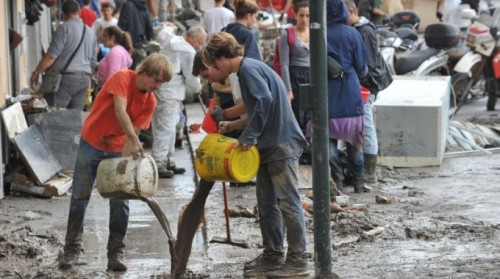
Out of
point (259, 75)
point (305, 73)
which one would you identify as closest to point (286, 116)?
point (259, 75)

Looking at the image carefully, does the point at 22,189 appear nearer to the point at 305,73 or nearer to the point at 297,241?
the point at 305,73

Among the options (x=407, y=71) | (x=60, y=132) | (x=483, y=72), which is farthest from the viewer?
(x=483, y=72)

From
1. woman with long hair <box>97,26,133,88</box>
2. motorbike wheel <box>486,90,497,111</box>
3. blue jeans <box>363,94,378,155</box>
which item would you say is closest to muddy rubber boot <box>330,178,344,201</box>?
blue jeans <box>363,94,378,155</box>

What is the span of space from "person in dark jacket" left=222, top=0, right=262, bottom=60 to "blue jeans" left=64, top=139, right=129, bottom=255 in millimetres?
3085

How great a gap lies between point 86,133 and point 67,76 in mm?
6025

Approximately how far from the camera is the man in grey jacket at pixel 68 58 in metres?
15.4

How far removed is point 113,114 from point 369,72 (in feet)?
13.9

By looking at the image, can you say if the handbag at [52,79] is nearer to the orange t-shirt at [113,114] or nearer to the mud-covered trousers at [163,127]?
the mud-covered trousers at [163,127]

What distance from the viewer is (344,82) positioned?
12.2m

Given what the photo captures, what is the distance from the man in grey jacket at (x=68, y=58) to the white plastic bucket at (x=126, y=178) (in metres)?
6.21

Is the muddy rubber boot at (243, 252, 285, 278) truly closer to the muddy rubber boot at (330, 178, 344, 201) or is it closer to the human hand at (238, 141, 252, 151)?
the human hand at (238, 141, 252, 151)

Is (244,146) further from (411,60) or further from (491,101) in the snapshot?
(491,101)

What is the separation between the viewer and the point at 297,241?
355 inches

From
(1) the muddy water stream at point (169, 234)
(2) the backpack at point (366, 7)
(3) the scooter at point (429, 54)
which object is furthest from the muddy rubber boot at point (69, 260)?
(2) the backpack at point (366, 7)
